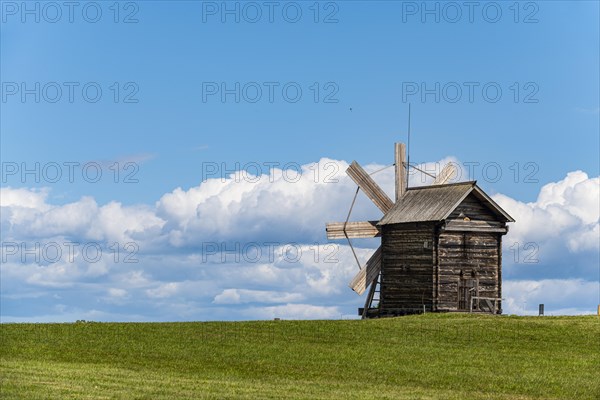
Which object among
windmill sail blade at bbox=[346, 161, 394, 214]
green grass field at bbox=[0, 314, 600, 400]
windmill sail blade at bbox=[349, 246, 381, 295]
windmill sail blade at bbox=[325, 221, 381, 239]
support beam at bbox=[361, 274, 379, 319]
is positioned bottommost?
green grass field at bbox=[0, 314, 600, 400]

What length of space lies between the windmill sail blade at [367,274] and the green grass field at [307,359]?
8.38 meters

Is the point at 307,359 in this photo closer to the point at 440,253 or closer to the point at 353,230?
the point at 440,253

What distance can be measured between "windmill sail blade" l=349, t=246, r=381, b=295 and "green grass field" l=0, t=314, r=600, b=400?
330 inches

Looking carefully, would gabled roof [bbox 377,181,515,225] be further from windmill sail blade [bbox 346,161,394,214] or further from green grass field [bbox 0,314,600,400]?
green grass field [bbox 0,314,600,400]

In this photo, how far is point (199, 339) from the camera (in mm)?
41031

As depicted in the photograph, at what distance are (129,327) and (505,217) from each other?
890 inches

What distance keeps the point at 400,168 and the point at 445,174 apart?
369cm

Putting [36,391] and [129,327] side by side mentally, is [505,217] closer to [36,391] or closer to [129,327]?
[129,327]

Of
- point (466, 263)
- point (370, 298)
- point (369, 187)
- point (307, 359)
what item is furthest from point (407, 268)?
point (307, 359)

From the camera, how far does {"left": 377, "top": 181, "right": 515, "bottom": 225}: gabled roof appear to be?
180ft

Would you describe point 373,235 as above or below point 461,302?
above

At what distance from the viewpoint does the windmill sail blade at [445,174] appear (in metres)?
62.2

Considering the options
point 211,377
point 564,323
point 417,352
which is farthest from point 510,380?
point 564,323

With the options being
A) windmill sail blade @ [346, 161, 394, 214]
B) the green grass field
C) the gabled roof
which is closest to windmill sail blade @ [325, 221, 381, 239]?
A: windmill sail blade @ [346, 161, 394, 214]
